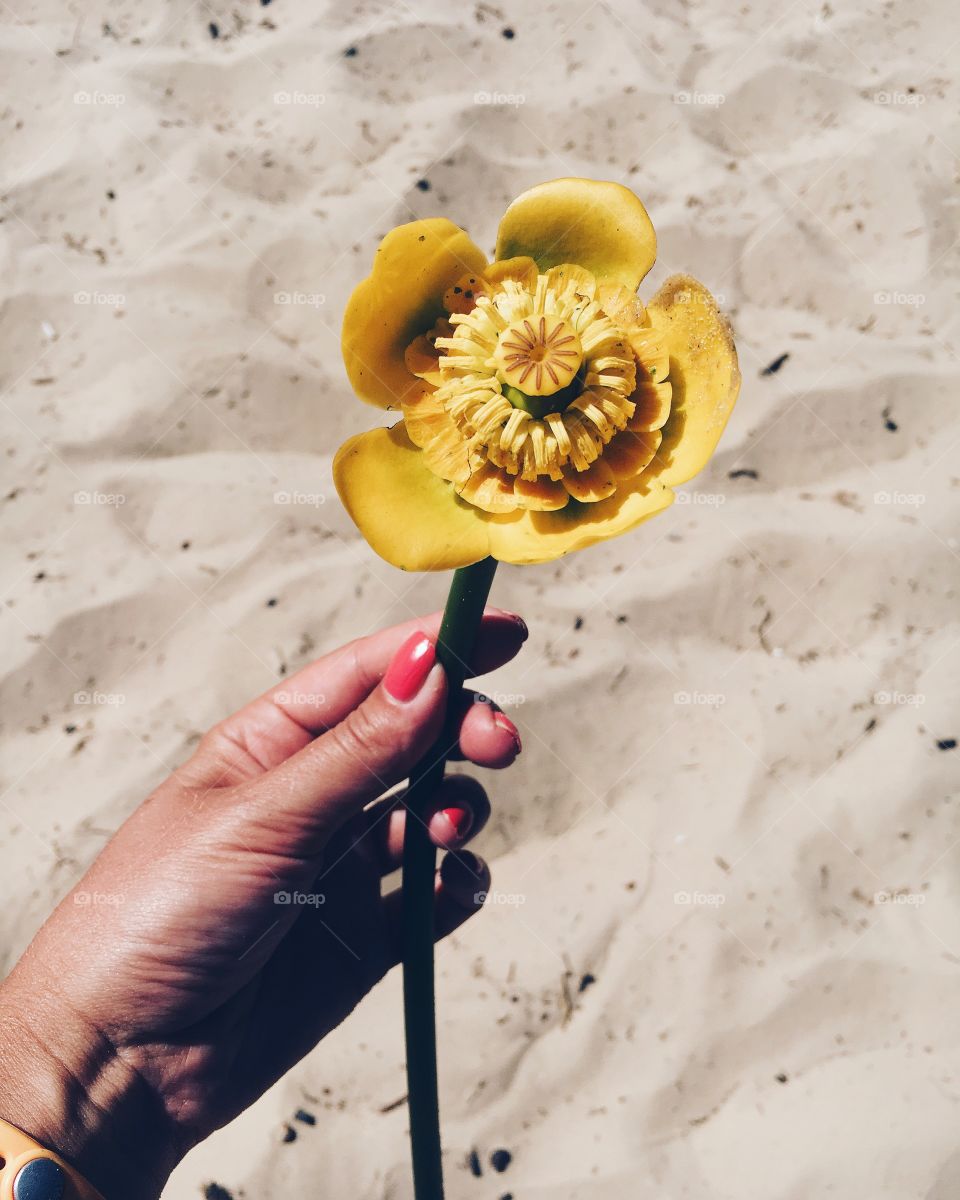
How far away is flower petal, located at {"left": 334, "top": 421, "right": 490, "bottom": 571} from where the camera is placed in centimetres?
115

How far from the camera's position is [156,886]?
4.96ft

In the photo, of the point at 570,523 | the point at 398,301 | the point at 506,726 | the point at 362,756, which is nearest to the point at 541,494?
the point at 570,523

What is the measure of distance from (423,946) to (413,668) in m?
0.44

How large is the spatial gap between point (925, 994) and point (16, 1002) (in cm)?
161

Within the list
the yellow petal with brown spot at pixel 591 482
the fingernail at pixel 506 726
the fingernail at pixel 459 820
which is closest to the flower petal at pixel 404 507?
the yellow petal with brown spot at pixel 591 482

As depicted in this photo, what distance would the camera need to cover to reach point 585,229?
4.09 ft

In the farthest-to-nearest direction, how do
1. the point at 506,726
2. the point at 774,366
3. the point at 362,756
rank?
the point at 774,366 → the point at 506,726 → the point at 362,756

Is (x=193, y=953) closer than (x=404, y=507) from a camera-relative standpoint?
No

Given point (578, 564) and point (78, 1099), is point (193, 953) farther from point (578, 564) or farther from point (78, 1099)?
point (578, 564)

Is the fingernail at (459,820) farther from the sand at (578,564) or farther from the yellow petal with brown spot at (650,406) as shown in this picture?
the yellow petal with brown spot at (650,406)

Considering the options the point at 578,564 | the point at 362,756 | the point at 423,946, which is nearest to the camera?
the point at 362,756

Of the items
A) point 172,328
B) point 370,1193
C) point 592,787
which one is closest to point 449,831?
point 592,787

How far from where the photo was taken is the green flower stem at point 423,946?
1491 mm

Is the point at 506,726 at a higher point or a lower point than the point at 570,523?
lower
